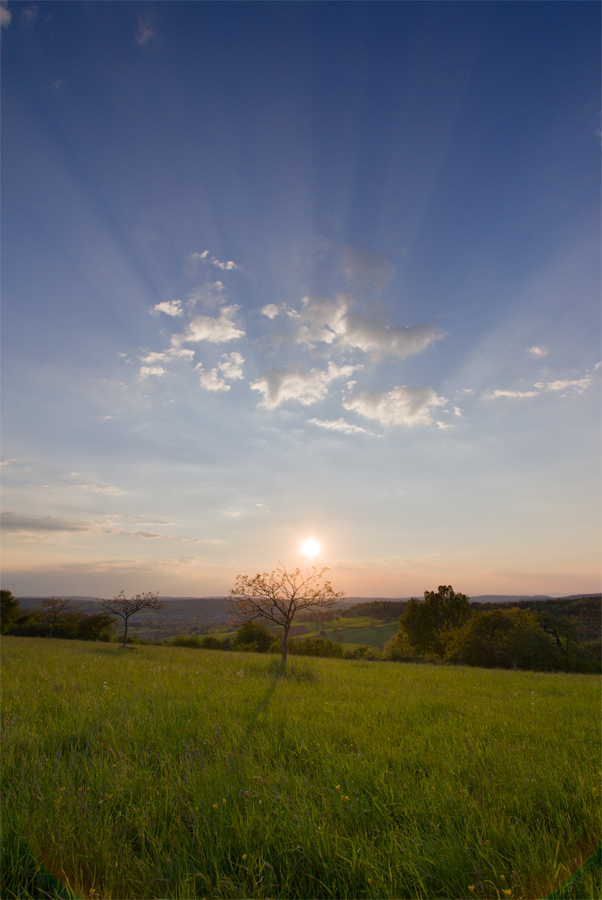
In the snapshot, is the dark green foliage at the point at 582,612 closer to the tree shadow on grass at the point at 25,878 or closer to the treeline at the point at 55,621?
the tree shadow on grass at the point at 25,878

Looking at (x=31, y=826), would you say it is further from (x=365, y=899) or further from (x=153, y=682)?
(x=153, y=682)

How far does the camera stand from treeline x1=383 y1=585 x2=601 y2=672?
4406cm

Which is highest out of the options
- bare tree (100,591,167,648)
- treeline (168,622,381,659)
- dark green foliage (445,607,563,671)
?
bare tree (100,591,167,648)

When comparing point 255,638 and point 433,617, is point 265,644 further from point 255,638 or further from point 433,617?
point 433,617

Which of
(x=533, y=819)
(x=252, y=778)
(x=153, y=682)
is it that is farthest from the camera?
(x=153, y=682)

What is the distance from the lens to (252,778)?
3.87 m

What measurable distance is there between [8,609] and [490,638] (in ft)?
250

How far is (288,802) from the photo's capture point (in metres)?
3.37

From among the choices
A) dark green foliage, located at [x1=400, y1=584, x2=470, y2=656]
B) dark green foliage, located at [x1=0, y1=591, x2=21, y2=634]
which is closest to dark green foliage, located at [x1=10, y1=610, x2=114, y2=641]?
dark green foliage, located at [x1=0, y1=591, x2=21, y2=634]

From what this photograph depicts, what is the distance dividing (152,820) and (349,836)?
1715 mm

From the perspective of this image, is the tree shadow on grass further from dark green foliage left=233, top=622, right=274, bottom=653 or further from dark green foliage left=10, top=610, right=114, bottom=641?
dark green foliage left=233, top=622, right=274, bottom=653

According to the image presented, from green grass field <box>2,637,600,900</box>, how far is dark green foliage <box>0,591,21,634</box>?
71132mm

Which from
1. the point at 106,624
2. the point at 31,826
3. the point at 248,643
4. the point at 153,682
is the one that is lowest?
the point at 248,643

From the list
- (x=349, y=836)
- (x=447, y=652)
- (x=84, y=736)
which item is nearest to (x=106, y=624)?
(x=447, y=652)
